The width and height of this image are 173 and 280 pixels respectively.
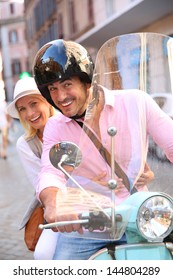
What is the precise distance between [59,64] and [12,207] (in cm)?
339

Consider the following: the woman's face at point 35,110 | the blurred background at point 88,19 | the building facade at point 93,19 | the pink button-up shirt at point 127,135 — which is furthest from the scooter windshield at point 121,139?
the building facade at point 93,19

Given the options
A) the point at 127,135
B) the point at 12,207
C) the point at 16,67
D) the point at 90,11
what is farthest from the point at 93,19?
the point at 16,67

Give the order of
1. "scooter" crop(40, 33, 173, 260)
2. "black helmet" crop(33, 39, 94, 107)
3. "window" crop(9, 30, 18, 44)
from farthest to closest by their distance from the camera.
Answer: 1. "window" crop(9, 30, 18, 44)
2. "black helmet" crop(33, 39, 94, 107)
3. "scooter" crop(40, 33, 173, 260)

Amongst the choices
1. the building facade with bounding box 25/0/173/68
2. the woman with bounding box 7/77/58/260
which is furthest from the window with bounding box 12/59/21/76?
the woman with bounding box 7/77/58/260

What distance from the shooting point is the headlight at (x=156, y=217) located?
1.27 metres

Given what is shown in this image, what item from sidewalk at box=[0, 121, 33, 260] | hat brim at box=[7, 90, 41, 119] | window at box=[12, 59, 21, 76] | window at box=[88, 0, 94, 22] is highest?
window at box=[88, 0, 94, 22]

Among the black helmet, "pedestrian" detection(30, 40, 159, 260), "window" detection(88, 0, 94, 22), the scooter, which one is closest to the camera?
the scooter

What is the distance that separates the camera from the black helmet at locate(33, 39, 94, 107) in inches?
60.0

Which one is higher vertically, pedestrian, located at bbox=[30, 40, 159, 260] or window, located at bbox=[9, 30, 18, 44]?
pedestrian, located at bbox=[30, 40, 159, 260]

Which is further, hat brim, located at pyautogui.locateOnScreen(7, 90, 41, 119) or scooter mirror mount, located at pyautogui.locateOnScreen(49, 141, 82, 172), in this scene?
hat brim, located at pyautogui.locateOnScreen(7, 90, 41, 119)

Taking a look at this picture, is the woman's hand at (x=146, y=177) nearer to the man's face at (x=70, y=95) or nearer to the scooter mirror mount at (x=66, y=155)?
the scooter mirror mount at (x=66, y=155)

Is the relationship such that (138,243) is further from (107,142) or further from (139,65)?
(139,65)

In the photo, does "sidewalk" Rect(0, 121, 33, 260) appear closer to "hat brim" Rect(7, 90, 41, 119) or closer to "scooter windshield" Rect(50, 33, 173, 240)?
"hat brim" Rect(7, 90, 41, 119)

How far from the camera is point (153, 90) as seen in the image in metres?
1.44
